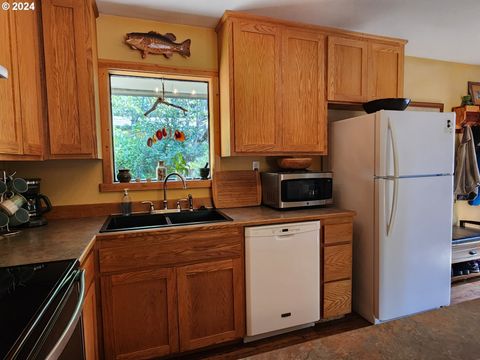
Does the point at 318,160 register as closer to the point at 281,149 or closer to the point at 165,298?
the point at 281,149

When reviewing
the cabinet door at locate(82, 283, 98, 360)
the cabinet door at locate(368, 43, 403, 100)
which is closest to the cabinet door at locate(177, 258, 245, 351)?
the cabinet door at locate(82, 283, 98, 360)

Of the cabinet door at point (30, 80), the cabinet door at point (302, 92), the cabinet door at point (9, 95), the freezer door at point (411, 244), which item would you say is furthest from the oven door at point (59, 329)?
the freezer door at point (411, 244)

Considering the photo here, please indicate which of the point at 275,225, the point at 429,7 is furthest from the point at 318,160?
the point at 429,7

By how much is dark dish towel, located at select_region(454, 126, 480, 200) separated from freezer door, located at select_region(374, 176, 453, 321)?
1.12 m

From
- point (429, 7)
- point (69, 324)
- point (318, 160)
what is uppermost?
point (429, 7)

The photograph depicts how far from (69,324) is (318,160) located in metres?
2.46

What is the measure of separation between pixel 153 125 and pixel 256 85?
0.98 m

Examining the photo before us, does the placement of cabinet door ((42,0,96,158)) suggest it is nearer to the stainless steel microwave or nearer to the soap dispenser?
the soap dispenser

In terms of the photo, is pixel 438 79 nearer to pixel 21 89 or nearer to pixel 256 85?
pixel 256 85

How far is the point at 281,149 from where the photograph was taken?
230cm

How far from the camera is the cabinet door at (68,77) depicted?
177 cm

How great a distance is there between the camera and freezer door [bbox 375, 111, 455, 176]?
2039 mm

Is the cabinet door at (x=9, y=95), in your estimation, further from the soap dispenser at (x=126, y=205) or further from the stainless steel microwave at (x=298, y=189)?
the stainless steel microwave at (x=298, y=189)

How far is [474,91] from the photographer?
3391 millimetres
